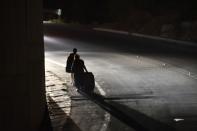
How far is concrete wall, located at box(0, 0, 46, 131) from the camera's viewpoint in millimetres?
9180

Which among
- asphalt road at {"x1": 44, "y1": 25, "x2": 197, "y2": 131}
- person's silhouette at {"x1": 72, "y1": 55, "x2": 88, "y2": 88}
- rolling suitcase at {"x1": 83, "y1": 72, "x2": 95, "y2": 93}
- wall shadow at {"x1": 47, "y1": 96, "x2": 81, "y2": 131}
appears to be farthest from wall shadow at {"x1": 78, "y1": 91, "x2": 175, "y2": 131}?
wall shadow at {"x1": 47, "y1": 96, "x2": 81, "y2": 131}

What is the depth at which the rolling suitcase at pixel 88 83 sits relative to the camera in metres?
15.4

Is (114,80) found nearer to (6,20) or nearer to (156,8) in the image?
(6,20)

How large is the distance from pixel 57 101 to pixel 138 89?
11.0 feet

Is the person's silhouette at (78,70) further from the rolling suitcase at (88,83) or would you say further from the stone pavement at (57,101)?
the stone pavement at (57,101)

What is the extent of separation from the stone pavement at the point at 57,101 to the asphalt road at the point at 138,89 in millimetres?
260

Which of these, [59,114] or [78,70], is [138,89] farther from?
[59,114]

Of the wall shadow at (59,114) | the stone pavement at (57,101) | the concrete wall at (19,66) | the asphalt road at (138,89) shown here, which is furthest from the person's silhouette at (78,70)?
the concrete wall at (19,66)

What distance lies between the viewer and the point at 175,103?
45.6ft

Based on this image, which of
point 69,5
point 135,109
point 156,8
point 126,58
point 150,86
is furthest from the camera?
point 69,5

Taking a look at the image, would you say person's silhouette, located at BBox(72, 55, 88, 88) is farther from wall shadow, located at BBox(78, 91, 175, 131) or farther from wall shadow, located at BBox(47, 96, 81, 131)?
wall shadow, located at BBox(47, 96, 81, 131)

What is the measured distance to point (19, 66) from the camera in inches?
374

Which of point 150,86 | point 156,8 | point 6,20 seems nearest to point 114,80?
point 150,86

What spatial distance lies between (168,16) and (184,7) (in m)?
2.43
